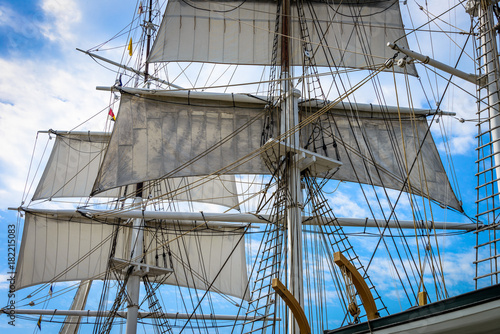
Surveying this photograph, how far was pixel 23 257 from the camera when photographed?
25.0m

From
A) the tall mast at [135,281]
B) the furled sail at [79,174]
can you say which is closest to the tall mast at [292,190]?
the tall mast at [135,281]

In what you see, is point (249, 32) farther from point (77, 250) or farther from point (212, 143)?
point (77, 250)

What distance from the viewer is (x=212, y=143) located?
17766mm

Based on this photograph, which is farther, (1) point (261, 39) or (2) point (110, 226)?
(2) point (110, 226)

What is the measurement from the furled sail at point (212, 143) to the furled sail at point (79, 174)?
8.96 metres

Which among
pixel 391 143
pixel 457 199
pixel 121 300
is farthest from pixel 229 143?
pixel 457 199

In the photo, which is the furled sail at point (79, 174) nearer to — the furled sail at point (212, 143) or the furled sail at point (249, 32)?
the furled sail at point (249, 32)

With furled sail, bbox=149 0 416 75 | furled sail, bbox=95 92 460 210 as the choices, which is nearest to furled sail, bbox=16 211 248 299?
furled sail, bbox=95 92 460 210

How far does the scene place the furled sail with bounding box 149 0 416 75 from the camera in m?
19.3

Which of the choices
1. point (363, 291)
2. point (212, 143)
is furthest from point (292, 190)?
point (363, 291)

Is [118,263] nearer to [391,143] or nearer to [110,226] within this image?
[110,226]

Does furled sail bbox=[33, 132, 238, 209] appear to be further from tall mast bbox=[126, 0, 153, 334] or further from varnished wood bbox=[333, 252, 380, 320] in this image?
varnished wood bbox=[333, 252, 380, 320]

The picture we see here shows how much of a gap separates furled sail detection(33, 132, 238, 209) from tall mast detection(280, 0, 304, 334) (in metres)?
12.4

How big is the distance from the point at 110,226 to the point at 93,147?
4455 millimetres
